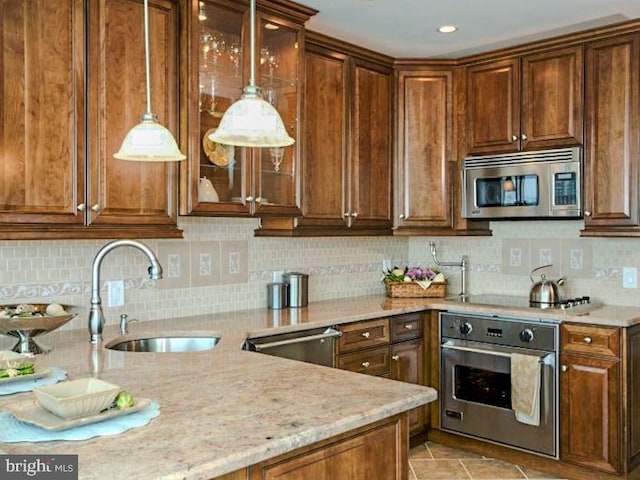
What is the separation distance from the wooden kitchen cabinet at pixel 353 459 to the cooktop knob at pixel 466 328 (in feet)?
6.78

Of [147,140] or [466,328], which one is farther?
[466,328]

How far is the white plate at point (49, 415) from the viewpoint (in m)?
1.44

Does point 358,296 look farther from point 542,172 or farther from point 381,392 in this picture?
point 381,392

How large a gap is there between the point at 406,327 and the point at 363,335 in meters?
0.41

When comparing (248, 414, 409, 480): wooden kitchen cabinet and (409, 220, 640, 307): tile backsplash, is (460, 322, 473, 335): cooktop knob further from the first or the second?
(248, 414, 409, 480): wooden kitchen cabinet

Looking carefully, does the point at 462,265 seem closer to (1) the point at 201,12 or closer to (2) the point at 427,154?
(2) the point at 427,154

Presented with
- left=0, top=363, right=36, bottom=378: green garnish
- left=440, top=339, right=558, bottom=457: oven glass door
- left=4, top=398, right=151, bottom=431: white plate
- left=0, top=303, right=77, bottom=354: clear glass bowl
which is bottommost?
left=440, top=339, right=558, bottom=457: oven glass door

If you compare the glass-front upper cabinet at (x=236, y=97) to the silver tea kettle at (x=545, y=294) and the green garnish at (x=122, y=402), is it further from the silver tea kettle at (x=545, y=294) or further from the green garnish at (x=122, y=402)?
the silver tea kettle at (x=545, y=294)

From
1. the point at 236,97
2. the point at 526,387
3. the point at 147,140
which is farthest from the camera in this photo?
the point at 526,387

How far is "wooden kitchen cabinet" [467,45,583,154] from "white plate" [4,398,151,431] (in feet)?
10.2

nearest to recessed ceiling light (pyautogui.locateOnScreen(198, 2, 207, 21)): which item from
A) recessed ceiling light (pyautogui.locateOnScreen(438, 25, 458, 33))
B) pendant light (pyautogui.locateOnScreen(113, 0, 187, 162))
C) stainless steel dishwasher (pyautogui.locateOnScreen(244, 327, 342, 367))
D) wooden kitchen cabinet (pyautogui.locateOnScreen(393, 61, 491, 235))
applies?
pendant light (pyautogui.locateOnScreen(113, 0, 187, 162))

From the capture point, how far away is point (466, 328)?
153 inches

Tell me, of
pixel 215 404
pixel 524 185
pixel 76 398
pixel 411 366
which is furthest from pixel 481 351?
pixel 76 398

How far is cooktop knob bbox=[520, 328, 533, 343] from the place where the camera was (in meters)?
3.60
